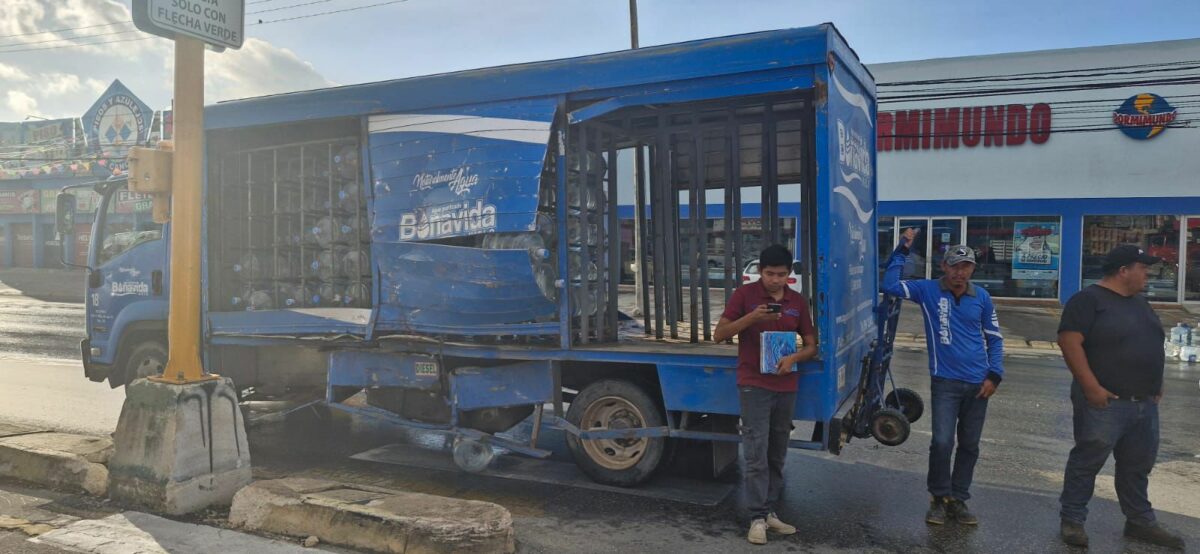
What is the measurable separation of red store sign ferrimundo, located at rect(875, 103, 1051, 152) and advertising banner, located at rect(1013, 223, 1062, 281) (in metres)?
2.16

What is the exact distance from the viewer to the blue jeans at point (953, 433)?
15.2 feet

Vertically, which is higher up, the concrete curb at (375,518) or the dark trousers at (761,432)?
the dark trousers at (761,432)

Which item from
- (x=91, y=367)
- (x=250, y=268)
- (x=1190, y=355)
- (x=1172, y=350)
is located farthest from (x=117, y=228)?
(x=1172, y=350)

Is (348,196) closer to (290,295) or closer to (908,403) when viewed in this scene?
(290,295)

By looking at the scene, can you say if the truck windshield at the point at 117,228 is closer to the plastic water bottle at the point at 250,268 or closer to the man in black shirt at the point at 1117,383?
the plastic water bottle at the point at 250,268

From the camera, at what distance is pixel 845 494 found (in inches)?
204

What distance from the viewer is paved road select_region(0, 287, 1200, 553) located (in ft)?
14.3

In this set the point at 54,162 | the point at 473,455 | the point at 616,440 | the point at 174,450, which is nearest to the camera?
the point at 174,450

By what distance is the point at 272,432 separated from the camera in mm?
7305

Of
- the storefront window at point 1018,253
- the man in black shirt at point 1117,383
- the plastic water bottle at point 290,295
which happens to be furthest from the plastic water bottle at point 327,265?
the storefront window at point 1018,253

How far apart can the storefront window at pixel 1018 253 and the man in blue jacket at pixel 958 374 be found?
17.5 m

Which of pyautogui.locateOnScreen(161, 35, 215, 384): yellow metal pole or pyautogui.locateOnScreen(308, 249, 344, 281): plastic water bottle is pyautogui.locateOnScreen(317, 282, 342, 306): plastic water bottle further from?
pyautogui.locateOnScreen(161, 35, 215, 384): yellow metal pole

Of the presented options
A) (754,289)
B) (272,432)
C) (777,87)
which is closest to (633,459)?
(754,289)

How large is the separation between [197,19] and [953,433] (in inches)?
203
